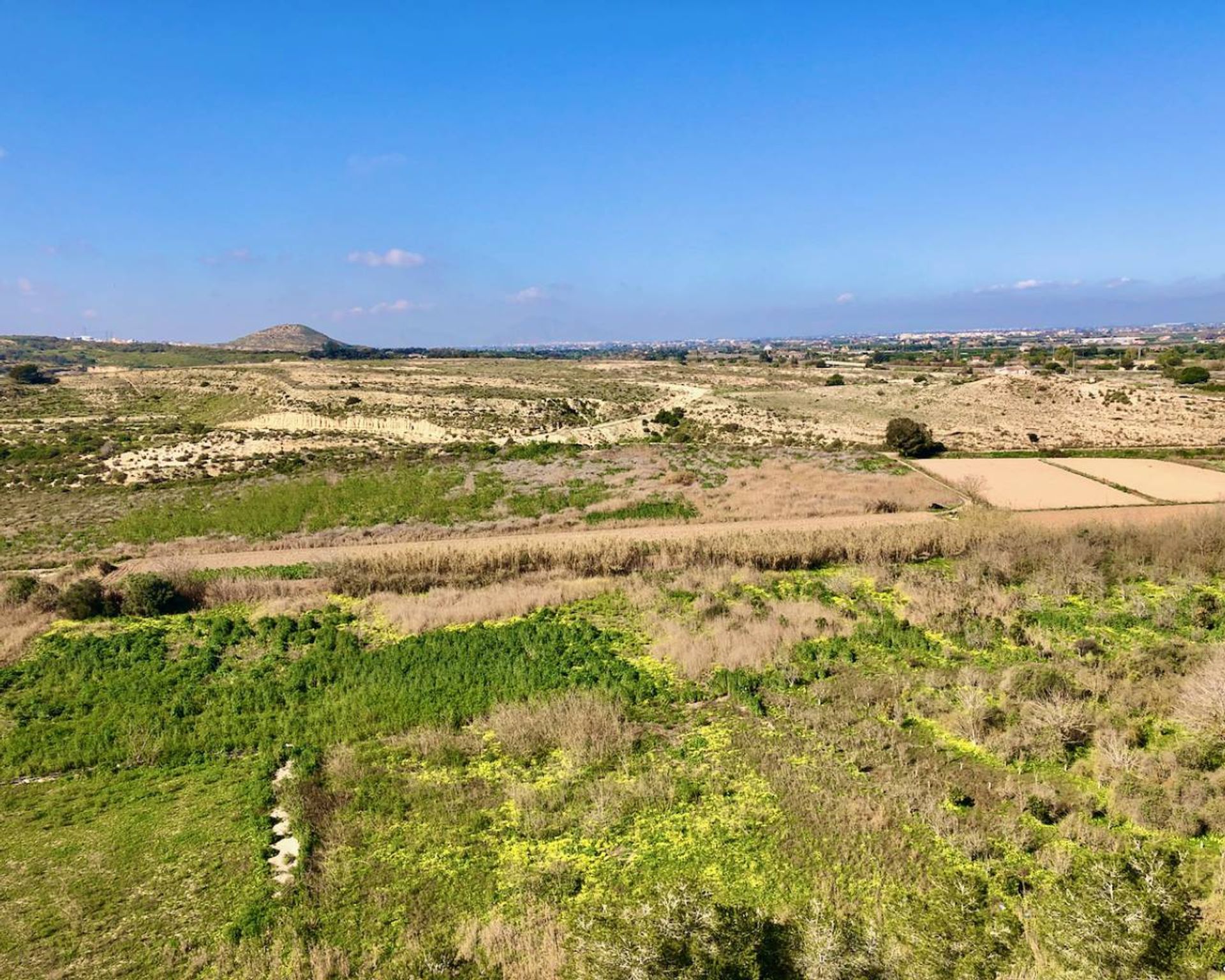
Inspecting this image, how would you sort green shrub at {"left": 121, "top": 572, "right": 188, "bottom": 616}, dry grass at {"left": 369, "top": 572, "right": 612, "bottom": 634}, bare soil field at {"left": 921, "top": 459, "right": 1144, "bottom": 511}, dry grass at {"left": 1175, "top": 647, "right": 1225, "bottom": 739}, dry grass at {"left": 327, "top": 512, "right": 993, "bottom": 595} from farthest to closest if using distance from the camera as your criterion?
bare soil field at {"left": 921, "top": 459, "right": 1144, "bottom": 511}
dry grass at {"left": 327, "top": 512, "right": 993, "bottom": 595}
green shrub at {"left": 121, "top": 572, "right": 188, "bottom": 616}
dry grass at {"left": 369, "top": 572, "right": 612, "bottom": 634}
dry grass at {"left": 1175, "top": 647, "right": 1225, "bottom": 739}

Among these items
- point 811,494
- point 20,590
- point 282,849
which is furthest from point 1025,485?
point 20,590

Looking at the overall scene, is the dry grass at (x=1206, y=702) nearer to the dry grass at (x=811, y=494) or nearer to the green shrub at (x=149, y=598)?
the dry grass at (x=811, y=494)

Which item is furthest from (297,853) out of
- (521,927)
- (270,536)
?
(270,536)

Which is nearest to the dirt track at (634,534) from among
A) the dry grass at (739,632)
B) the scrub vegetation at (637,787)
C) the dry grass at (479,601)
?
the dry grass at (479,601)

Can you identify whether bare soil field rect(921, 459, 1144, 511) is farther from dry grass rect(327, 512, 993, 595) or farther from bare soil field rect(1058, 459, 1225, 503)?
dry grass rect(327, 512, 993, 595)

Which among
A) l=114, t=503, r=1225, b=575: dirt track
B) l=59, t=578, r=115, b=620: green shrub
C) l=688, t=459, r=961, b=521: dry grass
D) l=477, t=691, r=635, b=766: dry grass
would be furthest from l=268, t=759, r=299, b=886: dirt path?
l=688, t=459, r=961, b=521: dry grass
